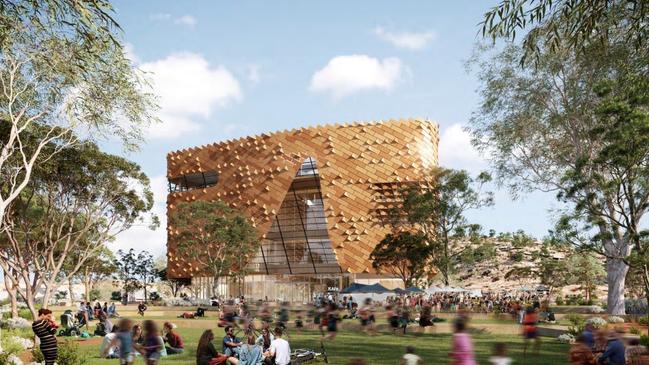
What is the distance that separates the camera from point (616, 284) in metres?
30.7

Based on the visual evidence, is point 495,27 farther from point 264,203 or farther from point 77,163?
point 264,203

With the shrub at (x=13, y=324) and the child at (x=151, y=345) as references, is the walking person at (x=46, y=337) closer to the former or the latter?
the child at (x=151, y=345)

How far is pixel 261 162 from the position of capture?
6988cm

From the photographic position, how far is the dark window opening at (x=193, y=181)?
7931cm

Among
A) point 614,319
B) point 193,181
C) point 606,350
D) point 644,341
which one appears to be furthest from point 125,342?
point 193,181

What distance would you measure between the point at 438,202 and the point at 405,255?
4261 millimetres

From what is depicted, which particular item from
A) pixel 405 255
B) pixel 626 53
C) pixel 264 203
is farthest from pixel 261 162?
pixel 626 53

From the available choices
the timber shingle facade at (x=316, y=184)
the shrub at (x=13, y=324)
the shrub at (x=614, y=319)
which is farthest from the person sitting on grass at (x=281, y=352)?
the timber shingle facade at (x=316, y=184)

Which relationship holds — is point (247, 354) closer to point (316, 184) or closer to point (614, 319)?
point (614, 319)

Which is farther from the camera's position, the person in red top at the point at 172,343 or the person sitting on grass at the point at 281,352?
the person in red top at the point at 172,343

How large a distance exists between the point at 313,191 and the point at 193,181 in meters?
19.5

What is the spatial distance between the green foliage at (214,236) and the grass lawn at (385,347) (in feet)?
85.0

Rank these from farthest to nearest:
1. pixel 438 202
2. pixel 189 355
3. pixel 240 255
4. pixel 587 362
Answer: pixel 240 255 < pixel 438 202 < pixel 189 355 < pixel 587 362

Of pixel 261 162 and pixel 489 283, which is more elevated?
pixel 261 162
